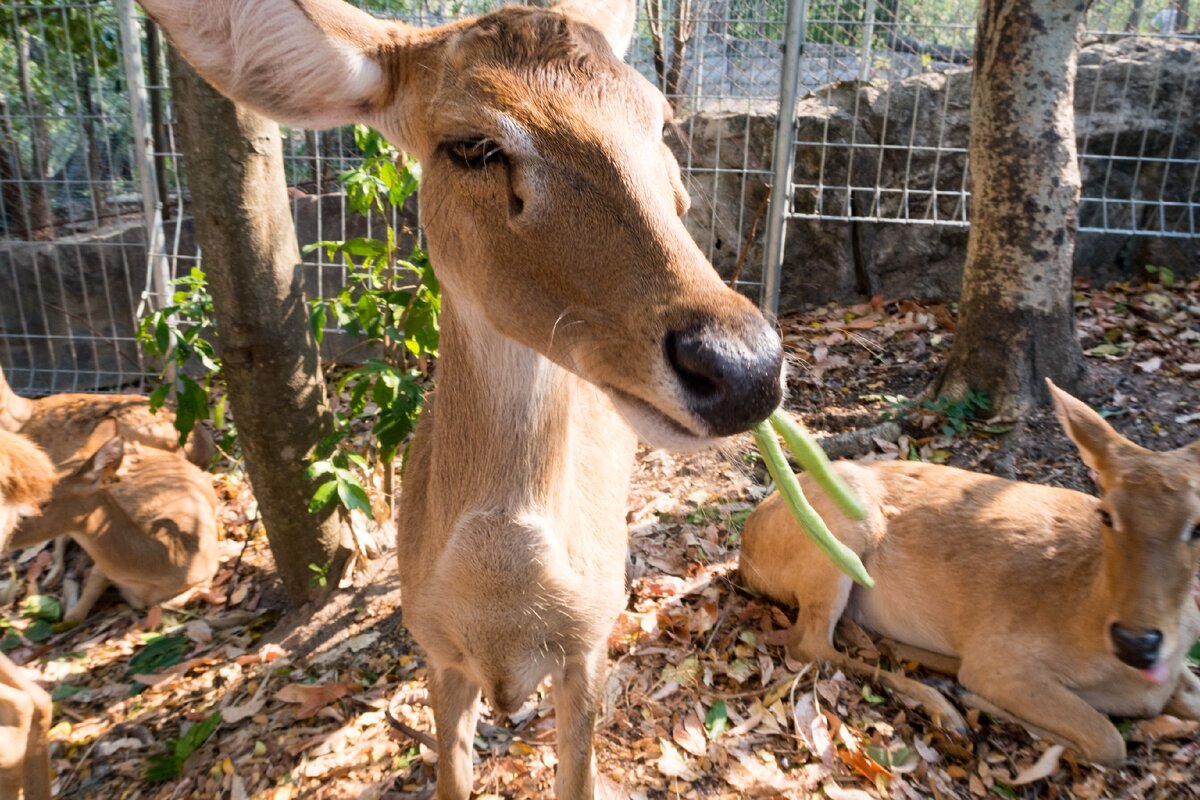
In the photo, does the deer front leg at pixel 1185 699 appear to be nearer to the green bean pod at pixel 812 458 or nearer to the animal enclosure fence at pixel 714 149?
the green bean pod at pixel 812 458

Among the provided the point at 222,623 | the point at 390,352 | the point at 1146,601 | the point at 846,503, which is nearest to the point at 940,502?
the point at 1146,601

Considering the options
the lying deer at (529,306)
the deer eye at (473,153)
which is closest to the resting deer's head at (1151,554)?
the lying deer at (529,306)

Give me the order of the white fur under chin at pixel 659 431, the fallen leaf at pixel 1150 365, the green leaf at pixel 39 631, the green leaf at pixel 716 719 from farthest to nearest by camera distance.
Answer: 1. the fallen leaf at pixel 1150 365
2. the green leaf at pixel 39 631
3. the green leaf at pixel 716 719
4. the white fur under chin at pixel 659 431

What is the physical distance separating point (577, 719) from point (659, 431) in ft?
4.71

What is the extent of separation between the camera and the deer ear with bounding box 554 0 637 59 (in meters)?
2.90

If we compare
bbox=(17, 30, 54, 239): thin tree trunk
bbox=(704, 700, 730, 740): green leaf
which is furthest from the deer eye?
bbox=(17, 30, 54, 239): thin tree trunk

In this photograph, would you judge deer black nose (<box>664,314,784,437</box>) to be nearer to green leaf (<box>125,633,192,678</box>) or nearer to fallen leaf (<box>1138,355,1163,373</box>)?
green leaf (<box>125,633,192,678</box>)

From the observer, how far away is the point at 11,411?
5.73 metres

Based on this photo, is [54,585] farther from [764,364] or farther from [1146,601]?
[1146,601]

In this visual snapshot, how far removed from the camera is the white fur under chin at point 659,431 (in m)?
1.71

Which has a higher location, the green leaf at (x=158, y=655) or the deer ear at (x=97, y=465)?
the deer ear at (x=97, y=465)

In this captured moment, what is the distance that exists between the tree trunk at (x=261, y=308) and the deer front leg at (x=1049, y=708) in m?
3.10

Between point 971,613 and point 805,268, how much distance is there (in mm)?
4515

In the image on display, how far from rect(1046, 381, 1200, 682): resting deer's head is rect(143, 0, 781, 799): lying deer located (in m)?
2.01
